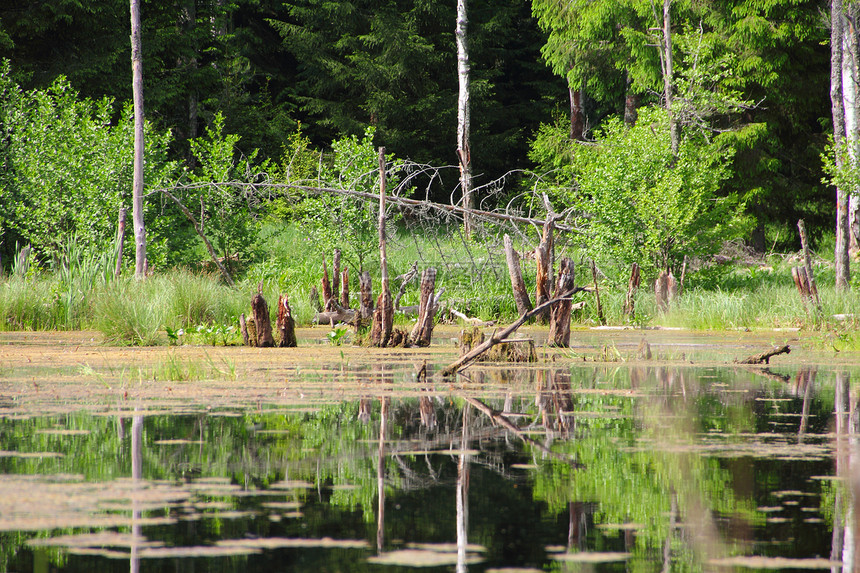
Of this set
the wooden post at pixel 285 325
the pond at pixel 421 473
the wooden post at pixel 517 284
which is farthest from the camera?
the wooden post at pixel 517 284

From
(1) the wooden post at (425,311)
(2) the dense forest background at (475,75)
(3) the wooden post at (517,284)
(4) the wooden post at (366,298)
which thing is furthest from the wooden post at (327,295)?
(2) the dense forest background at (475,75)

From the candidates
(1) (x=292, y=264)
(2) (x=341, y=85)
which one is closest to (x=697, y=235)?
(1) (x=292, y=264)

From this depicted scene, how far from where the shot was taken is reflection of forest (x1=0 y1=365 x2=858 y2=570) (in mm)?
3418

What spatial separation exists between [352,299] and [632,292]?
16.2 ft

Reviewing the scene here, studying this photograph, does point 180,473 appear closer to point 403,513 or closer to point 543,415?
point 403,513

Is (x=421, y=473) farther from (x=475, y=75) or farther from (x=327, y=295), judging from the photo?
(x=475, y=75)

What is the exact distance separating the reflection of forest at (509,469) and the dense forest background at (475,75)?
14139 mm

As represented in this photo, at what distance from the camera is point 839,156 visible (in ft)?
58.7

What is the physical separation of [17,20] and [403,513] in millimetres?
24698

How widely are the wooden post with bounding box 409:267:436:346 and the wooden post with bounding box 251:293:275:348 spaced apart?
1738 mm

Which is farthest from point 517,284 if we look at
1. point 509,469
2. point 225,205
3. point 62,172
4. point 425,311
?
point 509,469

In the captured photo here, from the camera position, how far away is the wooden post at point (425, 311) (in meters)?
12.2

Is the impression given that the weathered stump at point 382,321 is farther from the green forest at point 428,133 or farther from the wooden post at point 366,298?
the green forest at point 428,133

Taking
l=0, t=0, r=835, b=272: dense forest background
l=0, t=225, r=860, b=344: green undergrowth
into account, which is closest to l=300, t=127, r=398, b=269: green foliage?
l=0, t=225, r=860, b=344: green undergrowth
